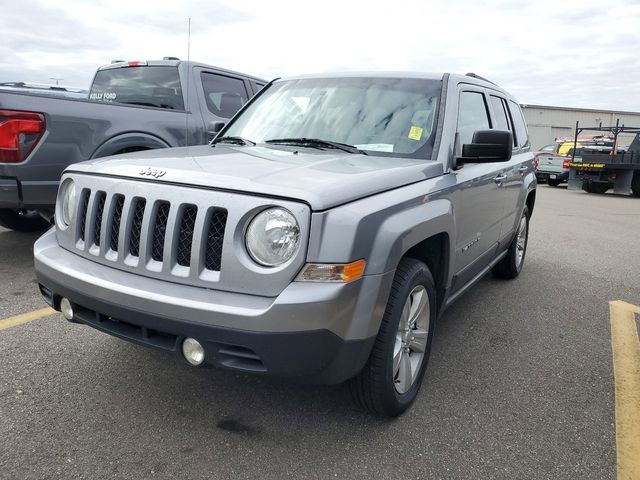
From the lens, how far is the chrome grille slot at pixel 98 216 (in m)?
2.56

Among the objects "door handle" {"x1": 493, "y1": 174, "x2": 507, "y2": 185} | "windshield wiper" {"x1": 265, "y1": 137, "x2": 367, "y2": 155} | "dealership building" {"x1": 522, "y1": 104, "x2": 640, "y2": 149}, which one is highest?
"dealership building" {"x1": 522, "y1": 104, "x2": 640, "y2": 149}

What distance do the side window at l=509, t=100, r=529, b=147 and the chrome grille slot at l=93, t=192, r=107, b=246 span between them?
3.89 m

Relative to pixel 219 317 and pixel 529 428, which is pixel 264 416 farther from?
pixel 529 428

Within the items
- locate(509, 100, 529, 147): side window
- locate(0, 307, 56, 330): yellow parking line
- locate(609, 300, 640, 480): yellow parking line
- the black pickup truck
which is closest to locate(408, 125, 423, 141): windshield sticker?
the black pickup truck

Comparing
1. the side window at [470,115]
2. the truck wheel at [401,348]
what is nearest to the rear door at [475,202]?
the side window at [470,115]

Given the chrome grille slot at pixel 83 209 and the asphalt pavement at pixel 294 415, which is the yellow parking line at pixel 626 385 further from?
the chrome grille slot at pixel 83 209

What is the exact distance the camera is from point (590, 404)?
2979 mm

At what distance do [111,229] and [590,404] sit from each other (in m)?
2.66

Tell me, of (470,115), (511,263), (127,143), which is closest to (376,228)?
(470,115)

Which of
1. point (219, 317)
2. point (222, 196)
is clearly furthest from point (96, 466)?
point (222, 196)

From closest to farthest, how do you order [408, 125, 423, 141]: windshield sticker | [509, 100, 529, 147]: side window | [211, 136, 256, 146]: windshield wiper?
[408, 125, 423, 141]: windshield sticker → [211, 136, 256, 146]: windshield wiper → [509, 100, 529, 147]: side window

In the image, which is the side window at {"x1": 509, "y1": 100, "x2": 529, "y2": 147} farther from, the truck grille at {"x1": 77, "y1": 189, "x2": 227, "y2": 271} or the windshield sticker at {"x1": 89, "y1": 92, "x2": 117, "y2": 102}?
the windshield sticker at {"x1": 89, "y1": 92, "x2": 117, "y2": 102}

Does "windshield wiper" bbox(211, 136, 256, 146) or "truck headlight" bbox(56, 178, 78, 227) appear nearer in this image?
"truck headlight" bbox(56, 178, 78, 227)

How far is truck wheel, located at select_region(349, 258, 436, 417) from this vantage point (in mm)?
2434
